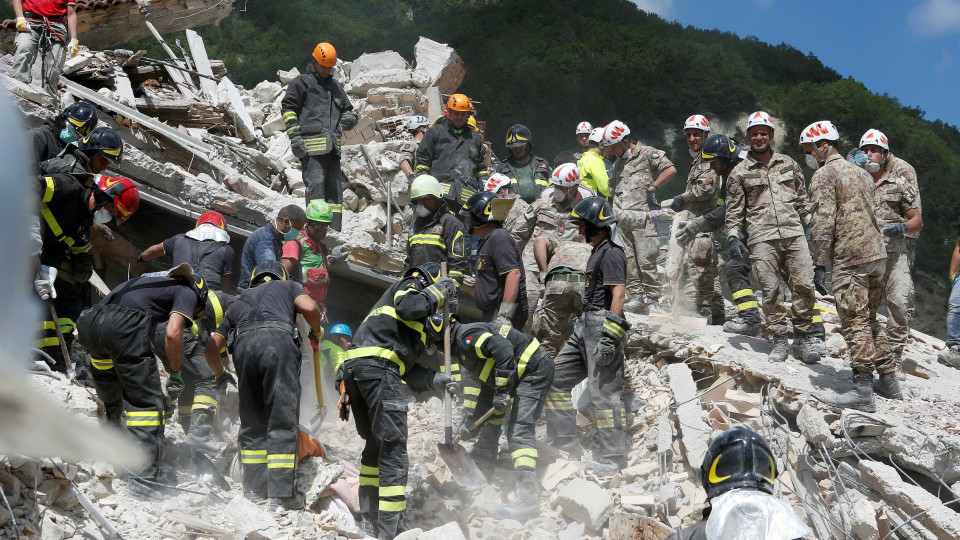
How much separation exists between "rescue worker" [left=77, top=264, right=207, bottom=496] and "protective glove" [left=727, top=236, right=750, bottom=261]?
453 cm

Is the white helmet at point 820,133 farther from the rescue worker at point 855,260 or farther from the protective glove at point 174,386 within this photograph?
the protective glove at point 174,386

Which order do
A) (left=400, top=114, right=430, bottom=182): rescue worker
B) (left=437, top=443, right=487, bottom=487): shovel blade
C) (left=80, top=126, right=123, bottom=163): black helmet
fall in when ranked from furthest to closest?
(left=400, top=114, right=430, bottom=182): rescue worker < (left=80, top=126, right=123, bottom=163): black helmet < (left=437, top=443, right=487, bottom=487): shovel blade

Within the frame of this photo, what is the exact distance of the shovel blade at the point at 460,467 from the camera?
18.7 ft

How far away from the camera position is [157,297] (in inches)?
221

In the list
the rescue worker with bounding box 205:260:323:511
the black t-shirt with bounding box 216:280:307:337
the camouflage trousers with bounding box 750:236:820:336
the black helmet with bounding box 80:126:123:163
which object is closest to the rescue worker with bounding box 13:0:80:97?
the black helmet with bounding box 80:126:123:163

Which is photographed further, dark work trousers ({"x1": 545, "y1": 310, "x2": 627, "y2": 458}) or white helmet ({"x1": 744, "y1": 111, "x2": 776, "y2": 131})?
white helmet ({"x1": 744, "y1": 111, "x2": 776, "y2": 131})

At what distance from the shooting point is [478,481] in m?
5.73

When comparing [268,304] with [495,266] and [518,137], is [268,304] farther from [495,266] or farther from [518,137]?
[518,137]

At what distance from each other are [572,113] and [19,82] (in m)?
20.3

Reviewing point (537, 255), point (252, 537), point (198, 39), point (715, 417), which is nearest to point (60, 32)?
point (198, 39)

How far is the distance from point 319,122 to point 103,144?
243cm

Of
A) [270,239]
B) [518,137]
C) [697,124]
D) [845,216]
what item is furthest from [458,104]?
[845,216]

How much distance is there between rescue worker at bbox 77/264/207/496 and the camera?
5352mm

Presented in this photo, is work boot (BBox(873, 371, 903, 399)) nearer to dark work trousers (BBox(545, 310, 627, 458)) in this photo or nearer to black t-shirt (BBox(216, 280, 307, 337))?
dark work trousers (BBox(545, 310, 627, 458))
